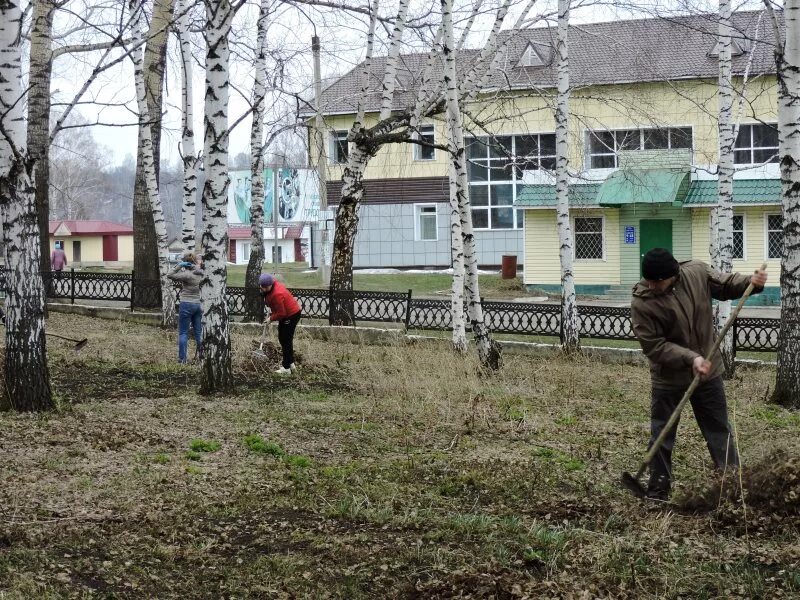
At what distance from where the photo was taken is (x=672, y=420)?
648cm

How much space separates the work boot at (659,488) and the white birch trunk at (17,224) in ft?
18.3

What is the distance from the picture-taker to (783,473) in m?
6.02

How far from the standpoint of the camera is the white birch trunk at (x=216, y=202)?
11.1m

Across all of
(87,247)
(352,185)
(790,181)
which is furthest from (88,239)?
(790,181)

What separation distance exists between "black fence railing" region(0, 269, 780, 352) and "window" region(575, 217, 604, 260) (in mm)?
10277

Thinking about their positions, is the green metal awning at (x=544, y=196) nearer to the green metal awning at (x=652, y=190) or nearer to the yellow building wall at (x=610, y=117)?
the green metal awning at (x=652, y=190)

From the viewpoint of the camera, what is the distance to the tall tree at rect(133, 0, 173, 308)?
19.7 meters

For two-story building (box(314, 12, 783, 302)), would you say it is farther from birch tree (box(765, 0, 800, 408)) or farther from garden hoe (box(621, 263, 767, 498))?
garden hoe (box(621, 263, 767, 498))

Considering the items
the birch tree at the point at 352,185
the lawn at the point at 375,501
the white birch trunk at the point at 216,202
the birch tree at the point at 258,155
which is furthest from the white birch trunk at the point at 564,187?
the white birch trunk at the point at 216,202

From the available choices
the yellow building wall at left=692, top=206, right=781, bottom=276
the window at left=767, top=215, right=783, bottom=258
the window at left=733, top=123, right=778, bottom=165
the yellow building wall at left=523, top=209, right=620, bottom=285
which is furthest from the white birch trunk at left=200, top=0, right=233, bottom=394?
the window at left=733, top=123, right=778, bottom=165

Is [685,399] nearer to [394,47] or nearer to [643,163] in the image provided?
[394,47]

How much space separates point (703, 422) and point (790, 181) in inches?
190

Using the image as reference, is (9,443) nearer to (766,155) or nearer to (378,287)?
(378,287)

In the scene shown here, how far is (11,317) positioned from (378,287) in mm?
23760
